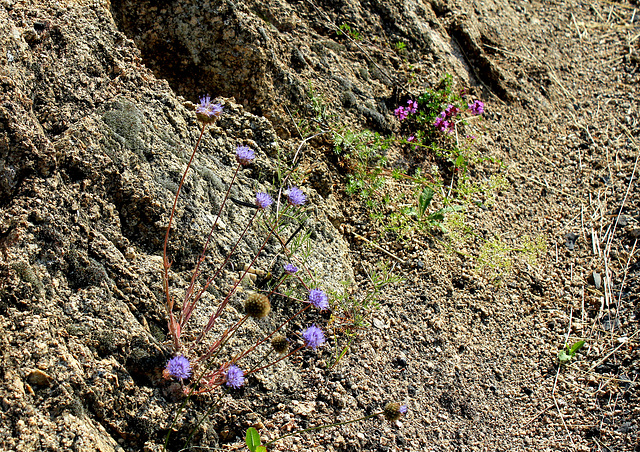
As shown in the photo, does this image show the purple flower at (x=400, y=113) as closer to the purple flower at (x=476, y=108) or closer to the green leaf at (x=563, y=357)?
the purple flower at (x=476, y=108)

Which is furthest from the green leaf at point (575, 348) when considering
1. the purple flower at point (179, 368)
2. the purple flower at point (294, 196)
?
the purple flower at point (179, 368)

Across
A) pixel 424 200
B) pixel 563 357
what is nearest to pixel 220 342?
pixel 424 200

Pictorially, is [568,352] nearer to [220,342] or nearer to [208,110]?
[220,342]

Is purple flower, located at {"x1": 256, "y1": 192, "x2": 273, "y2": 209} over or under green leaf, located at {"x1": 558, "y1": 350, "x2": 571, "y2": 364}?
over

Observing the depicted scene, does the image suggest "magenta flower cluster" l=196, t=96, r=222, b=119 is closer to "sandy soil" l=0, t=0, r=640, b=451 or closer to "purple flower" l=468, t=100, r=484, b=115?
"sandy soil" l=0, t=0, r=640, b=451

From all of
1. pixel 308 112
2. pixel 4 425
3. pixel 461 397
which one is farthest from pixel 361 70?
pixel 4 425

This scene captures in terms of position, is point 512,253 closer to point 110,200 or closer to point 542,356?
point 542,356

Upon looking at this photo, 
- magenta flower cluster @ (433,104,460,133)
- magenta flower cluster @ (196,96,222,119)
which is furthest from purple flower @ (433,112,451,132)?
magenta flower cluster @ (196,96,222,119)
